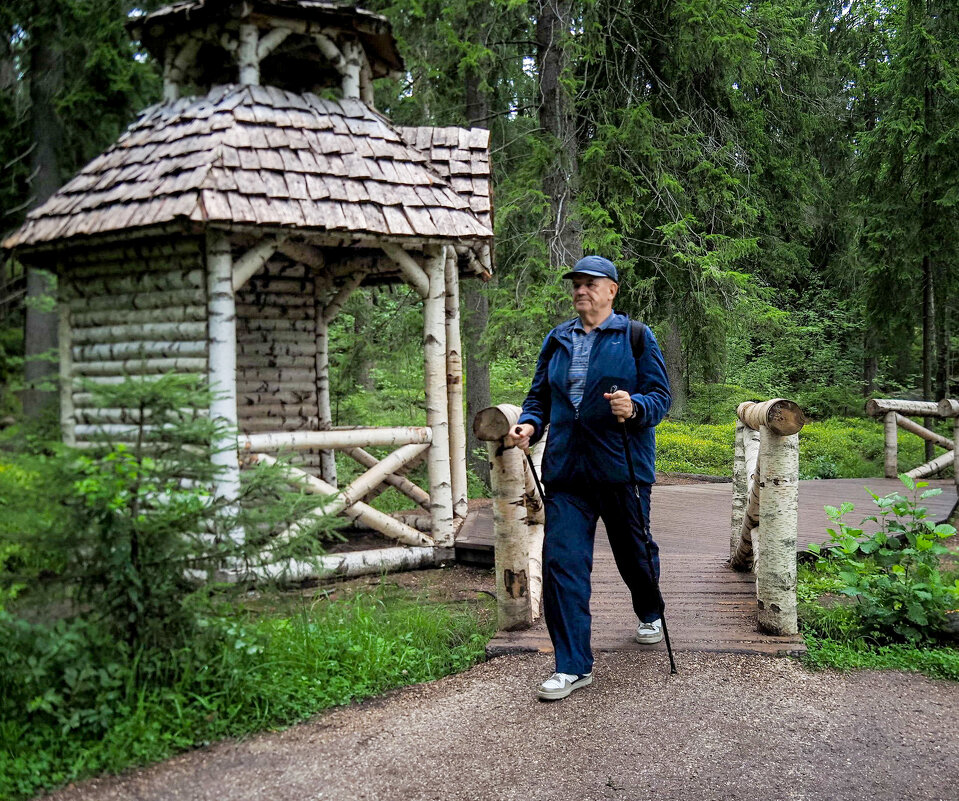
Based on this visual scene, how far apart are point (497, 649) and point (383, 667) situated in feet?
2.13

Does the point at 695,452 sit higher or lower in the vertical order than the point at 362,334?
lower

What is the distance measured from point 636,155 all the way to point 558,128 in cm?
146

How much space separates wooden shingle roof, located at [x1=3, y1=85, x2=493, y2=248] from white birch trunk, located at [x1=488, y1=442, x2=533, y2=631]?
3.04 m

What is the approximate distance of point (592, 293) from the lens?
15.0ft

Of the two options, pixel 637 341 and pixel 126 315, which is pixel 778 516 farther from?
pixel 126 315

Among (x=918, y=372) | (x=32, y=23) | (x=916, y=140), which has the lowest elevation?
(x=918, y=372)

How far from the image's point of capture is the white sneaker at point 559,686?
4.30 metres

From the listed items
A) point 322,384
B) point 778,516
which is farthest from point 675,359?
point 778,516

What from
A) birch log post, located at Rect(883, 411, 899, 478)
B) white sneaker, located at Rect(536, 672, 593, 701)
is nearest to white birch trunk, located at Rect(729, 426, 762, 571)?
white sneaker, located at Rect(536, 672, 593, 701)

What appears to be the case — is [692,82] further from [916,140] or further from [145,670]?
[145,670]

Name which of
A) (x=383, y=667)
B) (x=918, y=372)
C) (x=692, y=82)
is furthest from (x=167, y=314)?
(x=918, y=372)

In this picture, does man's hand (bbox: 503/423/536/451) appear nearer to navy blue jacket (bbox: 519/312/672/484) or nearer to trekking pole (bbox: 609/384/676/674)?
navy blue jacket (bbox: 519/312/672/484)

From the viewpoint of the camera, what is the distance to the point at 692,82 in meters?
14.5

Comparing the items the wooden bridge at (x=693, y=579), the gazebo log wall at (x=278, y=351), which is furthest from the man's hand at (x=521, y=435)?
the gazebo log wall at (x=278, y=351)
